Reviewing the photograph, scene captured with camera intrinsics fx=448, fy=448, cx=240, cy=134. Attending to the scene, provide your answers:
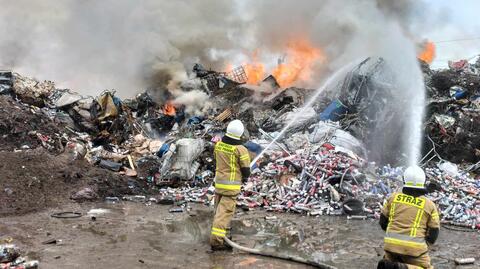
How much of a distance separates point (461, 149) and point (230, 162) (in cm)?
782

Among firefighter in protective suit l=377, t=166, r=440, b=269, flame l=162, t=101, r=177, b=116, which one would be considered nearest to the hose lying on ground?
firefighter in protective suit l=377, t=166, r=440, b=269

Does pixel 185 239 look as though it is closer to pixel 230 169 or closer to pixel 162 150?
pixel 230 169

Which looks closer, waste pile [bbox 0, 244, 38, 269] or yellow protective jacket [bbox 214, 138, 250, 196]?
waste pile [bbox 0, 244, 38, 269]

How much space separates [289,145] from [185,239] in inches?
237

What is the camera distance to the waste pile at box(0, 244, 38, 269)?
4.71 metres

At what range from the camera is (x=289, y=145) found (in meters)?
11.9

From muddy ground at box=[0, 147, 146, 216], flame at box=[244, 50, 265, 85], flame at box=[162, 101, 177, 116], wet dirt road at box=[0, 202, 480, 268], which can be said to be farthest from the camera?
flame at box=[244, 50, 265, 85]

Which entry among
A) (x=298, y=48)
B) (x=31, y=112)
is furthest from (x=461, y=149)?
(x=298, y=48)

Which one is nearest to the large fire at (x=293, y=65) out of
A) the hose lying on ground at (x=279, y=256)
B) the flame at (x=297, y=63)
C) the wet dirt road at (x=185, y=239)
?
the flame at (x=297, y=63)

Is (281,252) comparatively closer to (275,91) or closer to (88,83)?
(275,91)

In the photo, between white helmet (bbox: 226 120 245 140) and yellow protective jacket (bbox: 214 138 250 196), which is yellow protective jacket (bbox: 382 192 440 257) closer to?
yellow protective jacket (bbox: 214 138 250 196)

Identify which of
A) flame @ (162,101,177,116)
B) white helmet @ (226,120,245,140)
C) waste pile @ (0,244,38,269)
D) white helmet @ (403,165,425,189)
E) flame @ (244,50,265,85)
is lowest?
waste pile @ (0,244,38,269)

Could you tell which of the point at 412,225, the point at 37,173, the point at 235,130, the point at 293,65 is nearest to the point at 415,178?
the point at 412,225

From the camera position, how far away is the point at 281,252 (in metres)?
5.92
